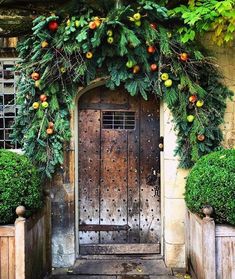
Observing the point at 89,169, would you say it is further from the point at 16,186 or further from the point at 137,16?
the point at 137,16

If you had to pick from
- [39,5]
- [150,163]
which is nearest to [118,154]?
[150,163]

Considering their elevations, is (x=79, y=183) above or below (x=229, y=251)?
above

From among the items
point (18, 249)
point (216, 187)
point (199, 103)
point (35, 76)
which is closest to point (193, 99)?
point (199, 103)

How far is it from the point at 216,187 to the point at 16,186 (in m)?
1.85

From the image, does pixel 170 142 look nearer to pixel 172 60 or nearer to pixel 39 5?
pixel 172 60

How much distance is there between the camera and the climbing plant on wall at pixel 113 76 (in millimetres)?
4148

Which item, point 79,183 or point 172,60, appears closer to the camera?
point 172,60

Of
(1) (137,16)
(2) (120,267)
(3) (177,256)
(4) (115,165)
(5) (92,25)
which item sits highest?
(1) (137,16)

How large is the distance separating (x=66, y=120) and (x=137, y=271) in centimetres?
193

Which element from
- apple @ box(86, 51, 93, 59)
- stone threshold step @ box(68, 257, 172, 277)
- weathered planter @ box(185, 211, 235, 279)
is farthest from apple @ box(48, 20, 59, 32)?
stone threshold step @ box(68, 257, 172, 277)

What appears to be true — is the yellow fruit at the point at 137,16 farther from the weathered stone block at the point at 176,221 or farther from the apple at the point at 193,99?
the weathered stone block at the point at 176,221

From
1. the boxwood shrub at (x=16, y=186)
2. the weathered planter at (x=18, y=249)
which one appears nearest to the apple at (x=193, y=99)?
the boxwood shrub at (x=16, y=186)

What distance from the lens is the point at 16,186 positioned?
11.6 ft

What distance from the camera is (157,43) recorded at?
4.25 meters
